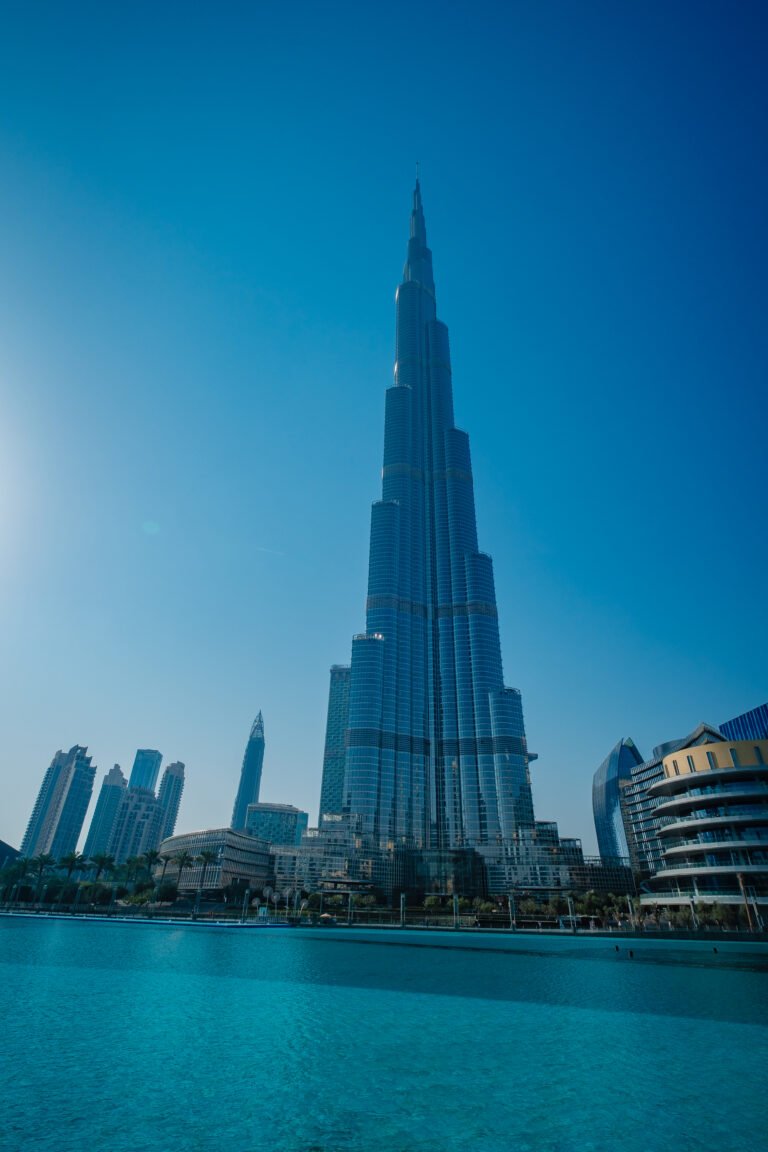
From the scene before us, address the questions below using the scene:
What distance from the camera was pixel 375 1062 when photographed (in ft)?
76.8

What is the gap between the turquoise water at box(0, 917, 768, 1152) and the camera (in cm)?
1691

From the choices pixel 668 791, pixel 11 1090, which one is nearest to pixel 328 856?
pixel 668 791

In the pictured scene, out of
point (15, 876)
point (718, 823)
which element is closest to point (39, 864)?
point (15, 876)

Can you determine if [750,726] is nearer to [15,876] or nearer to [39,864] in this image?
[39,864]

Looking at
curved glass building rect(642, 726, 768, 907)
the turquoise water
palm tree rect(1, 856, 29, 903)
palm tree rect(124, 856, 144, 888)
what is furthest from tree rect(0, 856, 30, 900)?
curved glass building rect(642, 726, 768, 907)

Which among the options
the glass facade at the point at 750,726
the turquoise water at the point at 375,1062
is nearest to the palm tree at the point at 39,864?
the turquoise water at the point at 375,1062

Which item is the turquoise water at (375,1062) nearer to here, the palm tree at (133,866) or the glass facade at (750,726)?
the glass facade at (750,726)

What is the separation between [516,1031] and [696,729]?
98.8m

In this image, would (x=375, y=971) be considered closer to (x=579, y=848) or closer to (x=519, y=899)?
(x=519, y=899)

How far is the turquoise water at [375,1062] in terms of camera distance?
16906mm

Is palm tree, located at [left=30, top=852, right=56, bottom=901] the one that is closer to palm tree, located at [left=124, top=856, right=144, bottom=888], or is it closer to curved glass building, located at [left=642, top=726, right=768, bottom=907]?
palm tree, located at [left=124, top=856, right=144, bottom=888]

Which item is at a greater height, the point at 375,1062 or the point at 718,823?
the point at 718,823

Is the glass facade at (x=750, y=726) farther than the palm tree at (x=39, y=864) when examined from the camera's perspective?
No

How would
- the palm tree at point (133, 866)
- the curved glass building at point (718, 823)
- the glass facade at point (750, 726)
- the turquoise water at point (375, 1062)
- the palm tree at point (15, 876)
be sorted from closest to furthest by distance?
the turquoise water at point (375, 1062) < the curved glass building at point (718, 823) < the glass facade at point (750, 726) < the palm tree at point (133, 866) < the palm tree at point (15, 876)
